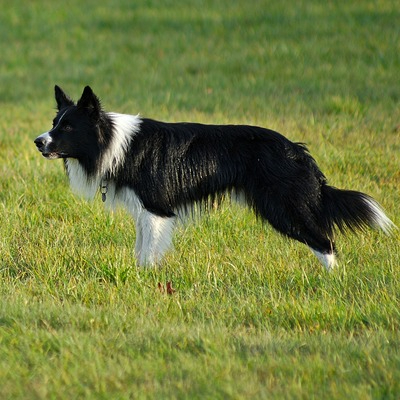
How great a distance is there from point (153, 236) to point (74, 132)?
0.93m

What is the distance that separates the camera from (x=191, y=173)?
5.77m

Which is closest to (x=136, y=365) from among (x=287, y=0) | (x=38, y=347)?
(x=38, y=347)

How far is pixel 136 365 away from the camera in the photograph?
154 inches

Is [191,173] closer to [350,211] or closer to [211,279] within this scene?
[211,279]

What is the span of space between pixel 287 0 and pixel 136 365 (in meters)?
14.9

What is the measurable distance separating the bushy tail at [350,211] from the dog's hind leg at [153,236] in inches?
46.0

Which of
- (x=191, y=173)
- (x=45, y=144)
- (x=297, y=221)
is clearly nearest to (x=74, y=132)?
(x=45, y=144)

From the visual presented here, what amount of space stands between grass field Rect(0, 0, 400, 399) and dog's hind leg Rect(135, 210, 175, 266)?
0.42 ft

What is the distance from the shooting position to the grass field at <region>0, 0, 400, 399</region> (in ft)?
12.5

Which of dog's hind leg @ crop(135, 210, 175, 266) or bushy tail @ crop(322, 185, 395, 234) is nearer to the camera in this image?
dog's hind leg @ crop(135, 210, 175, 266)

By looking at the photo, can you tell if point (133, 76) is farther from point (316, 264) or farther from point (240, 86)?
point (316, 264)

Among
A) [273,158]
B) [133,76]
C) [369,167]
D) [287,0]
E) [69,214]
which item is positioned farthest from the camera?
[287,0]

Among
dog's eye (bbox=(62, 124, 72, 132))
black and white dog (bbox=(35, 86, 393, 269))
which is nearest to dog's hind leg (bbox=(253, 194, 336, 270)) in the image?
black and white dog (bbox=(35, 86, 393, 269))

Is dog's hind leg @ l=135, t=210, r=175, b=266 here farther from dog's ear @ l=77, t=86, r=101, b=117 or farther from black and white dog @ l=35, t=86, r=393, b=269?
dog's ear @ l=77, t=86, r=101, b=117
